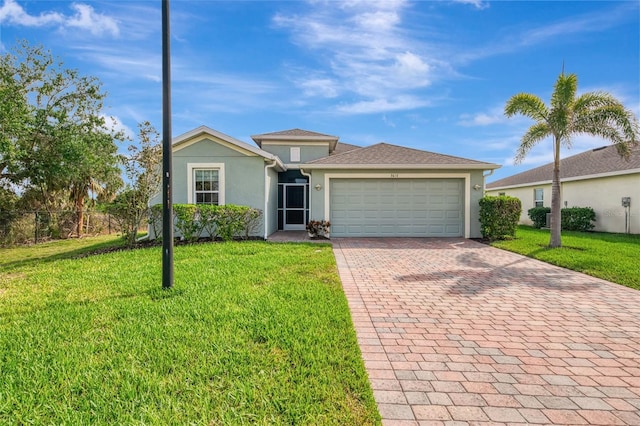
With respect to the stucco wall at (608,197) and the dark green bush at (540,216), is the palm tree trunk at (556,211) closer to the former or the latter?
the stucco wall at (608,197)

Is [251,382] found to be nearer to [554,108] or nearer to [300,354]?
[300,354]

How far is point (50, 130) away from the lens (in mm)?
14648

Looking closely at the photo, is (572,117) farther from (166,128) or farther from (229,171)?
(166,128)

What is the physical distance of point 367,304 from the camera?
5.21 meters

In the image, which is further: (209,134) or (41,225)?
A: (41,225)

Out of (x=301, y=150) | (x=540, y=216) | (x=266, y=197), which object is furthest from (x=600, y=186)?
(x=266, y=197)

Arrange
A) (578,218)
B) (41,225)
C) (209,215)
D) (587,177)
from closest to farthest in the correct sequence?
1. (209,215)
2. (41,225)
3. (578,218)
4. (587,177)

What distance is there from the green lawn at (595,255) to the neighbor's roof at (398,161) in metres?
3.48

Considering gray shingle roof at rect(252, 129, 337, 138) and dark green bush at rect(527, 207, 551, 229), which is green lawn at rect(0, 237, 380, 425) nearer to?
gray shingle roof at rect(252, 129, 337, 138)

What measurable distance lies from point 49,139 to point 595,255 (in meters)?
22.1

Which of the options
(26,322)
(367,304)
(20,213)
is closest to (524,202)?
(367,304)

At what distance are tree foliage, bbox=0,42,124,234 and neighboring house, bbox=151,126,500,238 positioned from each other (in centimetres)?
636

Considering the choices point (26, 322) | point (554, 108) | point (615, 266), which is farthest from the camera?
point (554, 108)

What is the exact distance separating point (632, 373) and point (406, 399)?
2477 millimetres
